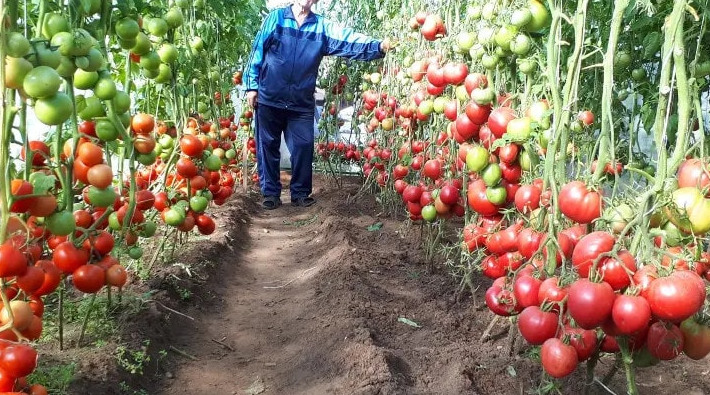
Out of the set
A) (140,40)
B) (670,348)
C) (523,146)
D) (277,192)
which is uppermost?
(140,40)

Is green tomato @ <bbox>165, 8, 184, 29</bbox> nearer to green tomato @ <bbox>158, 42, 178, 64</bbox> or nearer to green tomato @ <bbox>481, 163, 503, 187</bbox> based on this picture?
green tomato @ <bbox>158, 42, 178, 64</bbox>

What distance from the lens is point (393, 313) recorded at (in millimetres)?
2889

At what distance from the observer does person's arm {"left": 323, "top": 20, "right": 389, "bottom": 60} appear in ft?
17.1

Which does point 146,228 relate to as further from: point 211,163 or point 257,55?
point 257,55

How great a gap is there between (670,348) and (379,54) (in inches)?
166

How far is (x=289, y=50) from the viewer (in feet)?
18.0

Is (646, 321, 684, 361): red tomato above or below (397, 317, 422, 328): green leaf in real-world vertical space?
above

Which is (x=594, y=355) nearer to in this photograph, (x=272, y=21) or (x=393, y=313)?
(x=393, y=313)

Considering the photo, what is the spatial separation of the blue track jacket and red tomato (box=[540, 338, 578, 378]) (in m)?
4.21

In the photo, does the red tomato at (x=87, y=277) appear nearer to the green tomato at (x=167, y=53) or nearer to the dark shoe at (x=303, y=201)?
the green tomato at (x=167, y=53)

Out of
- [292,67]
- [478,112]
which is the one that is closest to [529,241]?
[478,112]

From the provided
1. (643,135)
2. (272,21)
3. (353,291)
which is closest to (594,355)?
(353,291)

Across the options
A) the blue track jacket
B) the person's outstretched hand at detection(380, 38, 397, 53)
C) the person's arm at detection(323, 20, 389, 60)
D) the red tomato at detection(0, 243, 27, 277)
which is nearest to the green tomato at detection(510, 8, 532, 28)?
the red tomato at detection(0, 243, 27, 277)

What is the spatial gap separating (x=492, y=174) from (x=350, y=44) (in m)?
3.42
